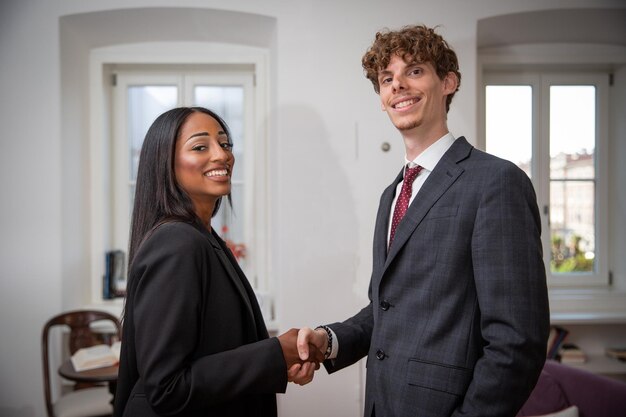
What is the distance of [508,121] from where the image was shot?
148 inches

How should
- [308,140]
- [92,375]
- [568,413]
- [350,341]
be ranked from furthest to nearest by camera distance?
[308,140] < [92,375] < [568,413] < [350,341]

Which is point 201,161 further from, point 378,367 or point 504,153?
point 504,153

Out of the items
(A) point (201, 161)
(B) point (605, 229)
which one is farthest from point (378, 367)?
(B) point (605, 229)

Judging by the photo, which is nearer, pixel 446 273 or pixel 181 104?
pixel 446 273

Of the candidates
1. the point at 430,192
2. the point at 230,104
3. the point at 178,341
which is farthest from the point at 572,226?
the point at 178,341

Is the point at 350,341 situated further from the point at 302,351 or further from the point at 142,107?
the point at 142,107

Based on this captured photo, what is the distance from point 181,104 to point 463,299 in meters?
2.90

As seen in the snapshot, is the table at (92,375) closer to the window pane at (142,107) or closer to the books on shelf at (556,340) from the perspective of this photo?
the window pane at (142,107)

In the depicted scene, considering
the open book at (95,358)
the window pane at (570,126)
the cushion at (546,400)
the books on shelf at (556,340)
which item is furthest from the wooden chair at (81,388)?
the window pane at (570,126)

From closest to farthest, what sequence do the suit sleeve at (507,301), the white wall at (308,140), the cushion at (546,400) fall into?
1. the suit sleeve at (507,301)
2. the cushion at (546,400)
3. the white wall at (308,140)

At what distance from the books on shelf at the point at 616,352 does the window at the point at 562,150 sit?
1.54ft

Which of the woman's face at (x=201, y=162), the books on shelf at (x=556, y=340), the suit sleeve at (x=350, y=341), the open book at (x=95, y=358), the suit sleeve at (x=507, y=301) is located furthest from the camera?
the books on shelf at (x=556, y=340)

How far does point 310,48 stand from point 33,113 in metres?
1.76

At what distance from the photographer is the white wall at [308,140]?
10.4ft
